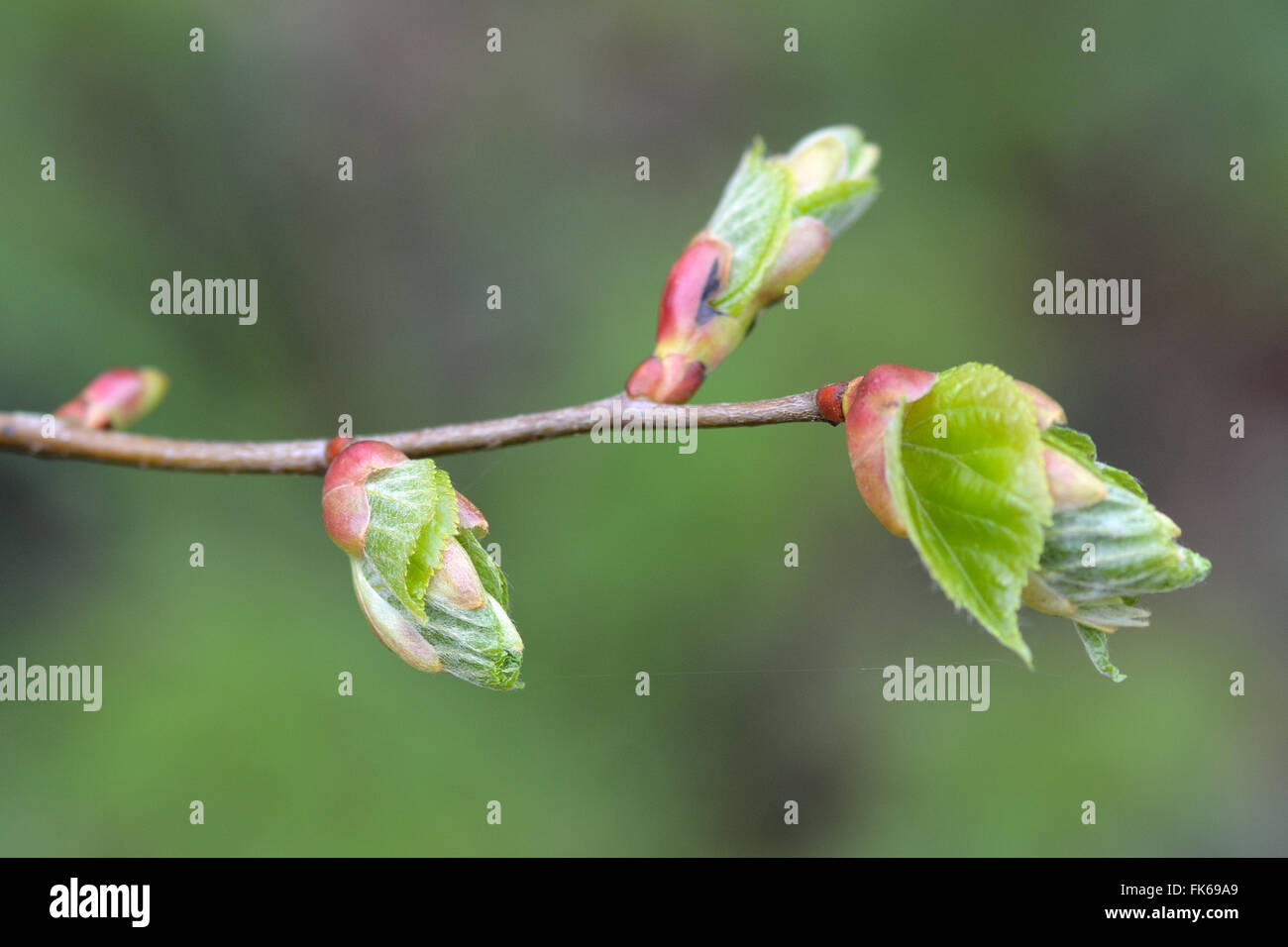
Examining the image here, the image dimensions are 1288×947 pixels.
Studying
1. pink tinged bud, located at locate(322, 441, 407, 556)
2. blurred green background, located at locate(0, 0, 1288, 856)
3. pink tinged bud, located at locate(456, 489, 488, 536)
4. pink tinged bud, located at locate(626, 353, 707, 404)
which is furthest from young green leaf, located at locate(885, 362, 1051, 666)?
blurred green background, located at locate(0, 0, 1288, 856)

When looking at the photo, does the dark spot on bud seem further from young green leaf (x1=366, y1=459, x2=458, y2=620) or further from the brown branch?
young green leaf (x1=366, y1=459, x2=458, y2=620)

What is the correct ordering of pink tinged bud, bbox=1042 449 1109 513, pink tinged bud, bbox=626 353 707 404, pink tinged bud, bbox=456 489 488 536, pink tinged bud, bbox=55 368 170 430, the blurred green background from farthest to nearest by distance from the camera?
the blurred green background, pink tinged bud, bbox=55 368 170 430, pink tinged bud, bbox=626 353 707 404, pink tinged bud, bbox=456 489 488 536, pink tinged bud, bbox=1042 449 1109 513

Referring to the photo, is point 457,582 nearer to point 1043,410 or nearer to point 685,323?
point 685,323

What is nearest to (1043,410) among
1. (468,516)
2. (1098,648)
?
(1098,648)

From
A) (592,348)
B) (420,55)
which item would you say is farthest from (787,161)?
(420,55)

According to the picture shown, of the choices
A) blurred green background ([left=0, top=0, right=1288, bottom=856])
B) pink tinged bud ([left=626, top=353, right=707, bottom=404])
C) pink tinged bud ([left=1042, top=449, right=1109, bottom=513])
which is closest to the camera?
pink tinged bud ([left=1042, top=449, right=1109, bottom=513])

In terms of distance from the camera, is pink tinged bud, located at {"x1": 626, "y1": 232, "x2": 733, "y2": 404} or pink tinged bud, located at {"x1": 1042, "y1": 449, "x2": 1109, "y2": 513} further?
pink tinged bud, located at {"x1": 626, "y1": 232, "x2": 733, "y2": 404}
